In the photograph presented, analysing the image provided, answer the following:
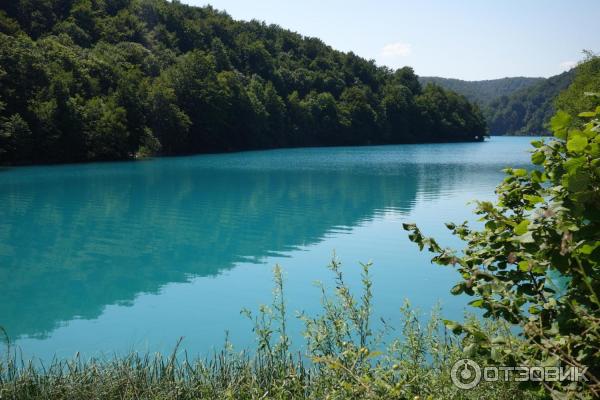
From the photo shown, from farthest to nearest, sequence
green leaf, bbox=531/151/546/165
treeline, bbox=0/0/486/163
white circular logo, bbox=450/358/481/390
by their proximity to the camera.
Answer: treeline, bbox=0/0/486/163 < white circular logo, bbox=450/358/481/390 < green leaf, bbox=531/151/546/165

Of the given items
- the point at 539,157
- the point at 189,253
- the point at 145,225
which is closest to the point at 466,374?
the point at 539,157

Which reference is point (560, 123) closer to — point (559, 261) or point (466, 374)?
point (559, 261)

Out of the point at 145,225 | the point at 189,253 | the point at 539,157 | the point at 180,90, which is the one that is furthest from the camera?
the point at 180,90

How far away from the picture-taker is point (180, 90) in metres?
79.6

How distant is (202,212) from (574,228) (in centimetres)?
2483

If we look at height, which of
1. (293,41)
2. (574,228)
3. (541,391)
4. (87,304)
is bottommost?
(87,304)

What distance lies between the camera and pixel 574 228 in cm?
200

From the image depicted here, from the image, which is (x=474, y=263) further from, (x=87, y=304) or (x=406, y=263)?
(x=406, y=263)

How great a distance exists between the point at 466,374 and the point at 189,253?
16075 millimetres

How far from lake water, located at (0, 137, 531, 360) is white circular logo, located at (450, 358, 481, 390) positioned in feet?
11.4

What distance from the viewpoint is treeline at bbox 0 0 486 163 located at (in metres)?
55.7

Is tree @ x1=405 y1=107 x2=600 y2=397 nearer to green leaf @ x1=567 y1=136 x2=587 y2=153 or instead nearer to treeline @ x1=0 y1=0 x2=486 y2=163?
green leaf @ x1=567 y1=136 x2=587 y2=153

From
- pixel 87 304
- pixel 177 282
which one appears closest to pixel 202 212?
pixel 177 282

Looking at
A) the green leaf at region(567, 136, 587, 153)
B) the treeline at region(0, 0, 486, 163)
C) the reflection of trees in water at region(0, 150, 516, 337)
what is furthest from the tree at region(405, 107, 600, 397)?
the treeline at region(0, 0, 486, 163)
